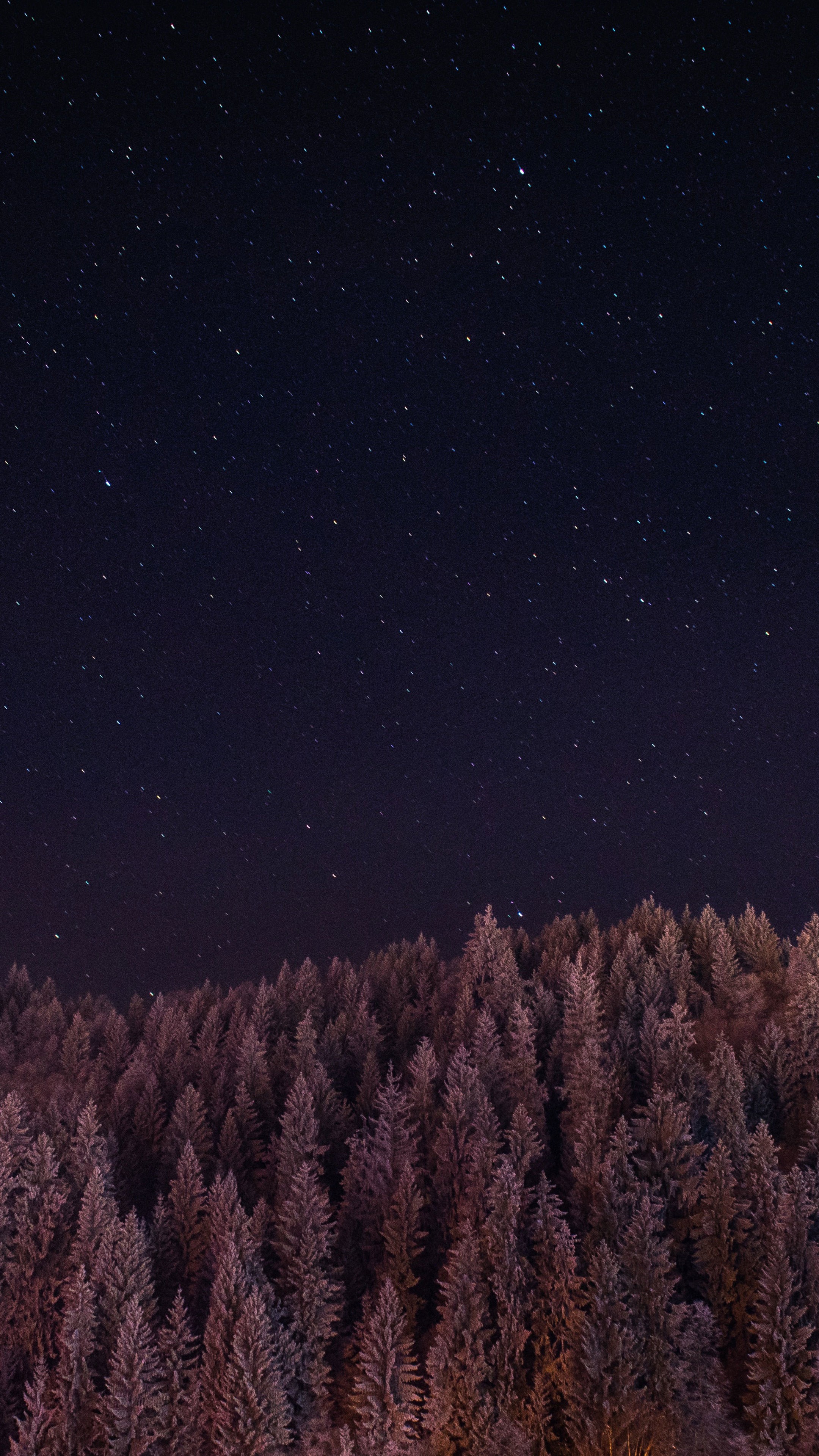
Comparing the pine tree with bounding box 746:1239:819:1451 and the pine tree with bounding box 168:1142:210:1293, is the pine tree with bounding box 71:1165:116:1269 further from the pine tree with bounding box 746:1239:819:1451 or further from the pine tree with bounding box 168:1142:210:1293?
the pine tree with bounding box 746:1239:819:1451

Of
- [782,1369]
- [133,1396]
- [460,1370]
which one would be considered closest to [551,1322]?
[460,1370]

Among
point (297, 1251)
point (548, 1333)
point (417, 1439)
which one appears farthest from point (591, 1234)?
point (297, 1251)

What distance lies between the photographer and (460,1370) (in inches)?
1735

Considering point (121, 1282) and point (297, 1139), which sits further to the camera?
point (297, 1139)

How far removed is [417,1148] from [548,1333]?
16.5m

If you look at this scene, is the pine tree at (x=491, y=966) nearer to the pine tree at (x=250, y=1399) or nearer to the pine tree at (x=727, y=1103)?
the pine tree at (x=727, y=1103)

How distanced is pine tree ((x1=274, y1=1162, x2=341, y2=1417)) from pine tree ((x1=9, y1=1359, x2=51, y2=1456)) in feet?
43.3

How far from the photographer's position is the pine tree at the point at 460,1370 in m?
43.6

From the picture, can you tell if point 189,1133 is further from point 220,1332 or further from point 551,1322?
point 551,1322

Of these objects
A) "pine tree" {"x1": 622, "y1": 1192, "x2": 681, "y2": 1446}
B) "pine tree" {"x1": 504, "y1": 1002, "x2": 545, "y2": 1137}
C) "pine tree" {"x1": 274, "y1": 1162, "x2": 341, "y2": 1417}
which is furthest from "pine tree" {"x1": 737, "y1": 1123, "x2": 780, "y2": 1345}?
"pine tree" {"x1": 274, "y1": 1162, "x2": 341, "y2": 1417}

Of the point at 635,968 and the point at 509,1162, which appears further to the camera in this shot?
the point at 635,968

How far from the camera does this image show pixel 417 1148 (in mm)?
60281

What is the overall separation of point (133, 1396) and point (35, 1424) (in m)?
6.71

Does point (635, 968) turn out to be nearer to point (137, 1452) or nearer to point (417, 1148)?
point (417, 1148)
